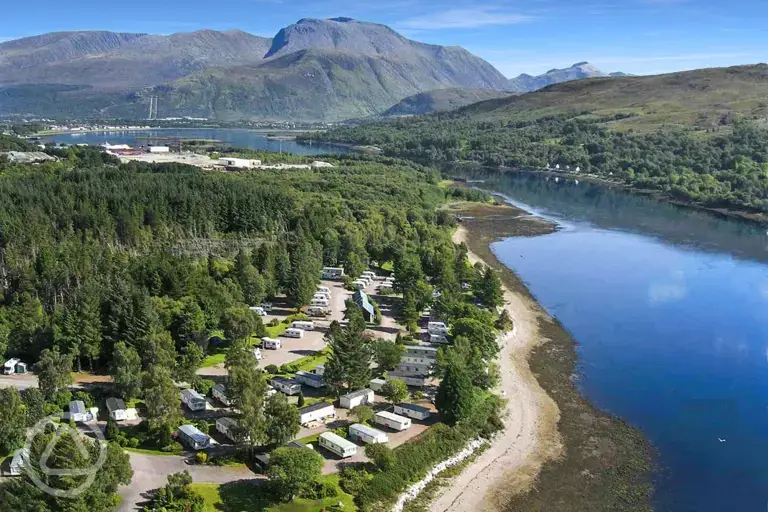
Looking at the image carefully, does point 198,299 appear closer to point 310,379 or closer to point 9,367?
point 310,379

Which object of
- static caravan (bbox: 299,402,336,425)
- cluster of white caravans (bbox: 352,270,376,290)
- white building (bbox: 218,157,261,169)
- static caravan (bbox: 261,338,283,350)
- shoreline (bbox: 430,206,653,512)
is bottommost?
shoreline (bbox: 430,206,653,512)

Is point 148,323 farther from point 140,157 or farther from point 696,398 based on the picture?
point 140,157

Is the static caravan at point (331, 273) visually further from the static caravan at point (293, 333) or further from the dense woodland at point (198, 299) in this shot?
the static caravan at point (293, 333)

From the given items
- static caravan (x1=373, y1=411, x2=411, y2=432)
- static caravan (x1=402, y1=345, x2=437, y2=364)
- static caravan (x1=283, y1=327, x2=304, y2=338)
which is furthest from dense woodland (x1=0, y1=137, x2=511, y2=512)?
static caravan (x1=283, y1=327, x2=304, y2=338)

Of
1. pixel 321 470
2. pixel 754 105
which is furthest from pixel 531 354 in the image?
pixel 754 105

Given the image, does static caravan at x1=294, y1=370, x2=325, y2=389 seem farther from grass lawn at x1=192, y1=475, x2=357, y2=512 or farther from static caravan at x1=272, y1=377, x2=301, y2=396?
grass lawn at x1=192, y1=475, x2=357, y2=512
